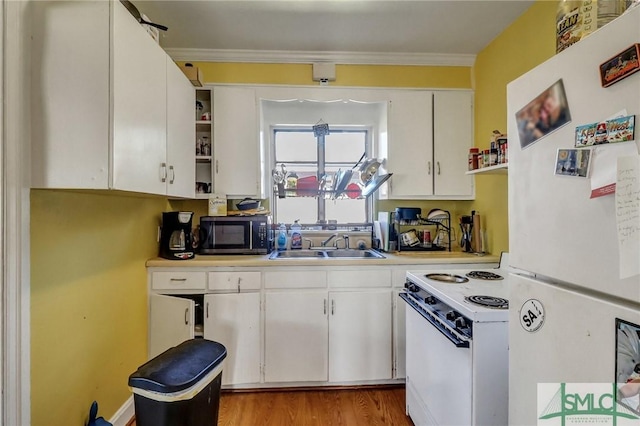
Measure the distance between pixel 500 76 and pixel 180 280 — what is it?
2.67 m

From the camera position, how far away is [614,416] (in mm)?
660

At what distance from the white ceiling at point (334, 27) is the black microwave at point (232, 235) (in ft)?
4.28

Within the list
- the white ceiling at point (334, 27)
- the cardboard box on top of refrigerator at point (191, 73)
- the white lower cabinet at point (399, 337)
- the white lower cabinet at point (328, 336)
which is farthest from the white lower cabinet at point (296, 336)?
the white ceiling at point (334, 27)

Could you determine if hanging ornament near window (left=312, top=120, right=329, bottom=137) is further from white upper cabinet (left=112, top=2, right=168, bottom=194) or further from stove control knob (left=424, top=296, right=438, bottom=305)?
stove control knob (left=424, top=296, right=438, bottom=305)

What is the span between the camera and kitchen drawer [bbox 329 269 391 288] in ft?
6.89

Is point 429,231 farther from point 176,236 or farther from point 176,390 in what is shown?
point 176,390

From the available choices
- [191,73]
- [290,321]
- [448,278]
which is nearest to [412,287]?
[448,278]

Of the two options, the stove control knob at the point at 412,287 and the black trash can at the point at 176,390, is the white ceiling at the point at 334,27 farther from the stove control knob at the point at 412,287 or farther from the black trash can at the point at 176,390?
the black trash can at the point at 176,390

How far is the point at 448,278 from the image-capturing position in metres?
1.64

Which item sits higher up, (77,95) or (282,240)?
(77,95)

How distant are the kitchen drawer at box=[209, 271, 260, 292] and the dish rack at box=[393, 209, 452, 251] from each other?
1163 mm

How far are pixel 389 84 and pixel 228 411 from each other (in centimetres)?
265

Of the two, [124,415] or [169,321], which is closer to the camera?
[124,415]

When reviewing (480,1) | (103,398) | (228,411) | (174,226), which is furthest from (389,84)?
(103,398)
